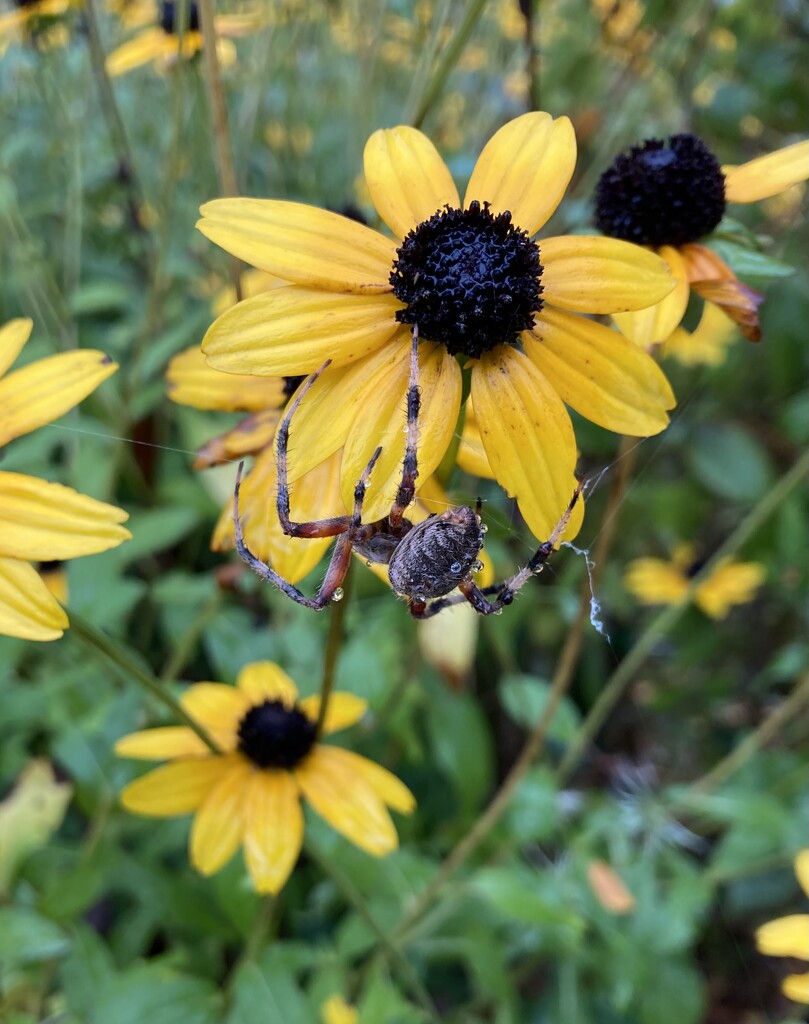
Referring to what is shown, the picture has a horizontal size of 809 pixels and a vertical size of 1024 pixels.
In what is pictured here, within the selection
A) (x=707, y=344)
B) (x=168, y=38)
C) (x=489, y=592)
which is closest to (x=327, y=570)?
(x=489, y=592)

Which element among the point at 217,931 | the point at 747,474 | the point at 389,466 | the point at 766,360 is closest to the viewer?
the point at 389,466

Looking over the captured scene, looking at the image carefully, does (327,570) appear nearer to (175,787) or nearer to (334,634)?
(334,634)

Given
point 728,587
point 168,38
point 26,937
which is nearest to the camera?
point 26,937

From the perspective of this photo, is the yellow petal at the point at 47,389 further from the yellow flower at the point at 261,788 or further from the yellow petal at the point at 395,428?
the yellow flower at the point at 261,788

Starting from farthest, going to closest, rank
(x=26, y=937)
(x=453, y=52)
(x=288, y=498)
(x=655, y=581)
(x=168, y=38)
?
(x=655, y=581) < (x=168, y=38) < (x=26, y=937) < (x=453, y=52) < (x=288, y=498)

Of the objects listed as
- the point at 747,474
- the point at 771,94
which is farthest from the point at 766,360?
→ the point at 771,94

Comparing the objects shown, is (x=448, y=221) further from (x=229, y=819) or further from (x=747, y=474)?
(x=747, y=474)

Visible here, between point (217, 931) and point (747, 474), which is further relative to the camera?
point (747, 474)

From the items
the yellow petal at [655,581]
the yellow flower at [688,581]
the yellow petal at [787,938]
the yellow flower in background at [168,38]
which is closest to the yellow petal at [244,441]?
the yellow petal at [787,938]
